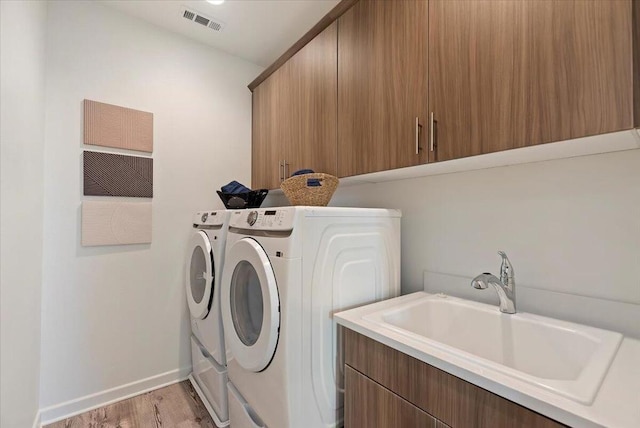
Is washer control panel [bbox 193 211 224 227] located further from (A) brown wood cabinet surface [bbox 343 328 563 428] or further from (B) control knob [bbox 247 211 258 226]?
(A) brown wood cabinet surface [bbox 343 328 563 428]

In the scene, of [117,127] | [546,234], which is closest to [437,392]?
[546,234]

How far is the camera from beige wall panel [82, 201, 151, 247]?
191 cm

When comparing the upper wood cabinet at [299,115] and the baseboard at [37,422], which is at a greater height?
the upper wood cabinet at [299,115]

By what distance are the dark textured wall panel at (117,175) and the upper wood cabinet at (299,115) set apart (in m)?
0.86

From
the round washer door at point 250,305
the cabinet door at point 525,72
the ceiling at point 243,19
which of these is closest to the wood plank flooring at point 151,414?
the round washer door at point 250,305

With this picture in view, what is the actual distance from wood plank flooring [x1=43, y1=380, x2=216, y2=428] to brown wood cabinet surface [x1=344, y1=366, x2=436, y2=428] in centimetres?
109

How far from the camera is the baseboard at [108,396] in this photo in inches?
70.9

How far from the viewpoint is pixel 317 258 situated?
1.21 m

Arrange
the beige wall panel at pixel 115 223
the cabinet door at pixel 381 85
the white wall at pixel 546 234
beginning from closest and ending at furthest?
the white wall at pixel 546 234 → the cabinet door at pixel 381 85 → the beige wall panel at pixel 115 223

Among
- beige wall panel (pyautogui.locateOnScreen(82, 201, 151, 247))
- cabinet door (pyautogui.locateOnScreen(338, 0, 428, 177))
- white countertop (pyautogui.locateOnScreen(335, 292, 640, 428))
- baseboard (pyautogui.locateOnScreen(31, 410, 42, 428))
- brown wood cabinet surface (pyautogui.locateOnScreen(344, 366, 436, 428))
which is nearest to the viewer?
white countertop (pyautogui.locateOnScreen(335, 292, 640, 428))

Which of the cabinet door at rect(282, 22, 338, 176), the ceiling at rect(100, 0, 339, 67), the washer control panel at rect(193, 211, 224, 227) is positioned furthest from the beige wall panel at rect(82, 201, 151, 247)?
the ceiling at rect(100, 0, 339, 67)

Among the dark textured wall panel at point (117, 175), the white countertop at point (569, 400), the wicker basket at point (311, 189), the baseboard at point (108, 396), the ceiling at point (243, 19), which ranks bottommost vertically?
the baseboard at point (108, 396)

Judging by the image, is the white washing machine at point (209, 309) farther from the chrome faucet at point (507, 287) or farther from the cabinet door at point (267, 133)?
the chrome faucet at point (507, 287)

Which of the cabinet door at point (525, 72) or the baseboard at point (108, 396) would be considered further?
the baseboard at point (108, 396)
